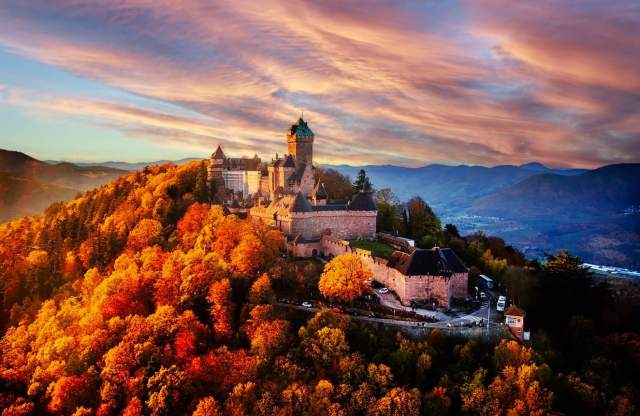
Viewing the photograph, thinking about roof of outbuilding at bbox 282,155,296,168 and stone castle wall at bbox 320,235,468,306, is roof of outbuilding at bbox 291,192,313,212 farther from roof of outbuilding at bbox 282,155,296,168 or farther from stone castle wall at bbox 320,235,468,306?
roof of outbuilding at bbox 282,155,296,168

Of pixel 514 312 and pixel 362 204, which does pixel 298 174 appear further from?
pixel 514 312

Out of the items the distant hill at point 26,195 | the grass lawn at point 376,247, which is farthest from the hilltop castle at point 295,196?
the distant hill at point 26,195

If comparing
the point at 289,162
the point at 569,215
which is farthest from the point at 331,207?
the point at 569,215

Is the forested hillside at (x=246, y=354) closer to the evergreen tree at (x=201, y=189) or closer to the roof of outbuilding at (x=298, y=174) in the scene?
the roof of outbuilding at (x=298, y=174)

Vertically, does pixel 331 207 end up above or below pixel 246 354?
above

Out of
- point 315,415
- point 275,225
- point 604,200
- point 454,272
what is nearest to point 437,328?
point 454,272

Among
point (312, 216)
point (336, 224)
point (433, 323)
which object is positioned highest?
point (312, 216)

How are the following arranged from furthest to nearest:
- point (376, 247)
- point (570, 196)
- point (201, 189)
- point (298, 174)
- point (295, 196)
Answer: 1. point (570, 196)
2. point (201, 189)
3. point (298, 174)
4. point (295, 196)
5. point (376, 247)
